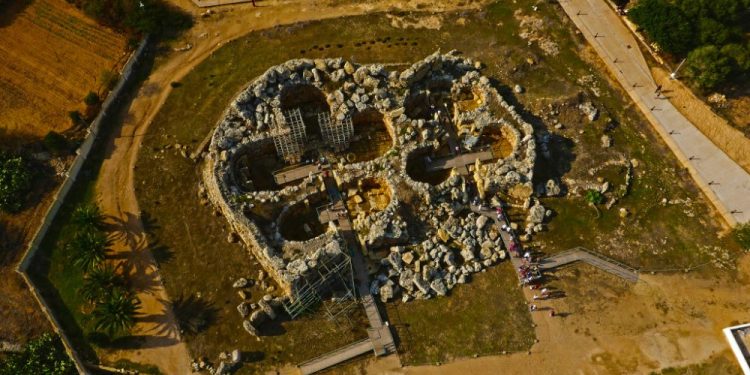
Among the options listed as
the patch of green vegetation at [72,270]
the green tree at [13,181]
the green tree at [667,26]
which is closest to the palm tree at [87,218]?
the patch of green vegetation at [72,270]

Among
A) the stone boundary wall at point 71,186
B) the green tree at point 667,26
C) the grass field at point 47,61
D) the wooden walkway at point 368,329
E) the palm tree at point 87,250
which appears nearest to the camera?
the wooden walkway at point 368,329

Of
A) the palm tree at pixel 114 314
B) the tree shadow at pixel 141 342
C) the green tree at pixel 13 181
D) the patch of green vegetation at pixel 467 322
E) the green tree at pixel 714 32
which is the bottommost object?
the patch of green vegetation at pixel 467 322

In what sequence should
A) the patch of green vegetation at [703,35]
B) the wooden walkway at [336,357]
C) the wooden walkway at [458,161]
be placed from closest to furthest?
the wooden walkway at [336,357]
the wooden walkway at [458,161]
the patch of green vegetation at [703,35]

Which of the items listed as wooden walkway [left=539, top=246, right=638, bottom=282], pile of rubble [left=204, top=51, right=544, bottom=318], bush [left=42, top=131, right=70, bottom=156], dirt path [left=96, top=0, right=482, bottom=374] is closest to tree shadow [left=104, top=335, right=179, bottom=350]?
dirt path [left=96, top=0, right=482, bottom=374]

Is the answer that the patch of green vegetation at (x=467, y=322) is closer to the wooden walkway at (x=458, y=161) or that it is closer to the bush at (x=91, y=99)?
the wooden walkway at (x=458, y=161)

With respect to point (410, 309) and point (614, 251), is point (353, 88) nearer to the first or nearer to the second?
point (410, 309)

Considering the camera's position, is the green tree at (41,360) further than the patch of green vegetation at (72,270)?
No
